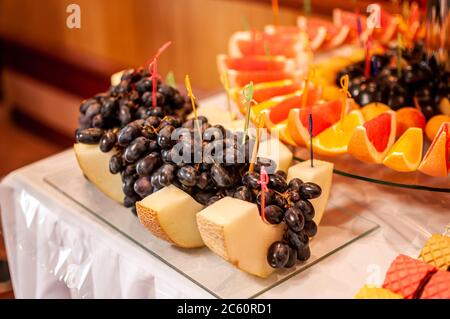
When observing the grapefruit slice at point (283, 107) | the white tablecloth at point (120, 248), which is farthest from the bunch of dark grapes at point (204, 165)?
the grapefruit slice at point (283, 107)

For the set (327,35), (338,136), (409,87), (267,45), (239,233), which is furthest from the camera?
(327,35)

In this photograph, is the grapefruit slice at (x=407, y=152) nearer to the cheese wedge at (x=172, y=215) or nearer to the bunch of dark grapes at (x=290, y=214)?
the bunch of dark grapes at (x=290, y=214)

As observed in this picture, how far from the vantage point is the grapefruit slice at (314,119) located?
1.27 metres

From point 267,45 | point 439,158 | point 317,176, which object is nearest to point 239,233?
point 317,176

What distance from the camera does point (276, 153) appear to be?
119cm

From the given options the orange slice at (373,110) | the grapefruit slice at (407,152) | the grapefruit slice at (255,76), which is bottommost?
the grapefruit slice at (407,152)

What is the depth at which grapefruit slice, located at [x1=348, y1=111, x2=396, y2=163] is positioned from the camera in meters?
1.19

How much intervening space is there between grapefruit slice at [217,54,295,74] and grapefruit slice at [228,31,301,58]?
0.07m

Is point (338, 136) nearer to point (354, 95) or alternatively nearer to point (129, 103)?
point (354, 95)

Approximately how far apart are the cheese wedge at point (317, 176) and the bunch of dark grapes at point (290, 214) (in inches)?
1.2

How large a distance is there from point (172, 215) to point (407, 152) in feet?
1.61
